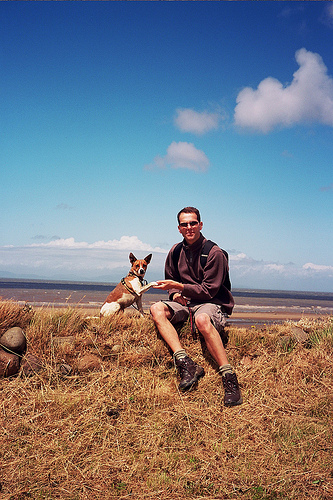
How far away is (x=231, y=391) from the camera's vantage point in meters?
5.21

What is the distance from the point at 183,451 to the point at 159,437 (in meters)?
0.35

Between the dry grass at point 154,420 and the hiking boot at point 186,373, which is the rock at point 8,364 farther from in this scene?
the hiking boot at point 186,373

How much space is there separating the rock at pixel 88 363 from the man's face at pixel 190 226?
2.46m

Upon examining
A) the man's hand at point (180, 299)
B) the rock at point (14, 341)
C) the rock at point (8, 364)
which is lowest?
the rock at point (8, 364)

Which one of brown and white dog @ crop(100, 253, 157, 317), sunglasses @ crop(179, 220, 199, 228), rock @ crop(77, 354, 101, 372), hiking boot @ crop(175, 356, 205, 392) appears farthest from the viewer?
brown and white dog @ crop(100, 253, 157, 317)

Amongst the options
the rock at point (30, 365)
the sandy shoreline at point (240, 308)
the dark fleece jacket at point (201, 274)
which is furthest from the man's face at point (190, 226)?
the rock at point (30, 365)

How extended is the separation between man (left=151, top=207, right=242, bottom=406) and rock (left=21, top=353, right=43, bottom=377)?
191 cm

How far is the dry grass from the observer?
3881 millimetres

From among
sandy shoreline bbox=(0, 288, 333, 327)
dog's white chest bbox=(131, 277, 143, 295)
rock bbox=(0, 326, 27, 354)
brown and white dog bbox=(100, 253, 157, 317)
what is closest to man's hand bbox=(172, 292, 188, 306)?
brown and white dog bbox=(100, 253, 157, 317)

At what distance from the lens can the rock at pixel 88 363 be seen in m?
5.53

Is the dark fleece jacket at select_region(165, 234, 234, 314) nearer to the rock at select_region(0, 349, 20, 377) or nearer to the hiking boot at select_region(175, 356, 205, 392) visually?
the hiking boot at select_region(175, 356, 205, 392)

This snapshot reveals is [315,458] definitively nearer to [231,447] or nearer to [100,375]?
[231,447]

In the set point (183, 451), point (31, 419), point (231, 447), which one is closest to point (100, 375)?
point (31, 419)

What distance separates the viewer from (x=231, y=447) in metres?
4.47
